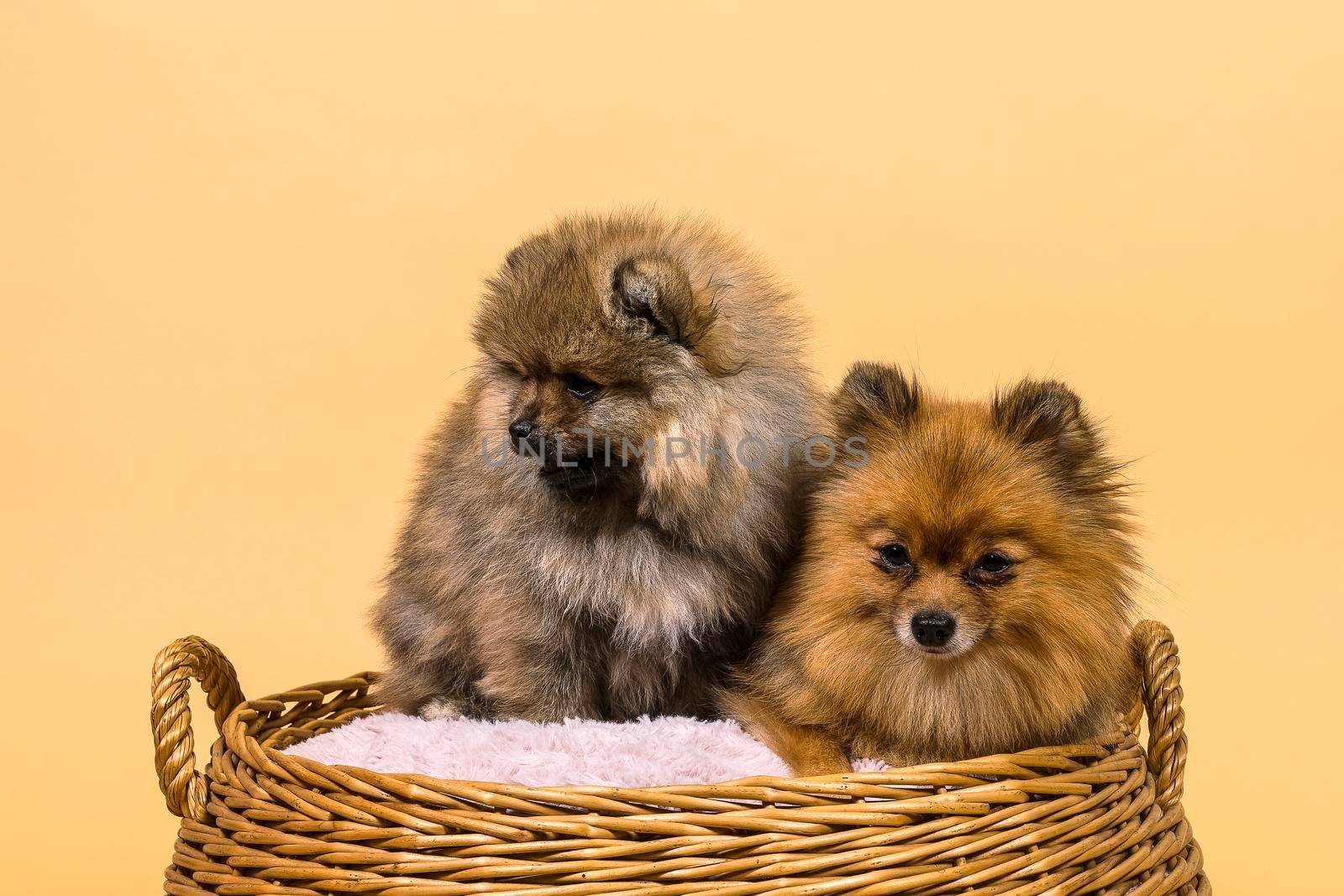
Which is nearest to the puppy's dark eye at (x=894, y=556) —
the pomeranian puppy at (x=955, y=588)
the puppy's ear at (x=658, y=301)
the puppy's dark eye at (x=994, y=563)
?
the pomeranian puppy at (x=955, y=588)

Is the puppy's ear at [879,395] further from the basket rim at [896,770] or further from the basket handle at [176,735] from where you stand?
the basket handle at [176,735]

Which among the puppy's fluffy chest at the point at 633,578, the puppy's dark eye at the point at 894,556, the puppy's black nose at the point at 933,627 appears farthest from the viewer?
the puppy's fluffy chest at the point at 633,578

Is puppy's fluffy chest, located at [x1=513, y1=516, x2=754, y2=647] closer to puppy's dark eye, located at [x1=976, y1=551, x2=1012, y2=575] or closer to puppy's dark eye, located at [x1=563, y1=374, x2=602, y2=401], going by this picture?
puppy's dark eye, located at [x1=563, y1=374, x2=602, y2=401]

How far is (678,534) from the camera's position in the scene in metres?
2.93

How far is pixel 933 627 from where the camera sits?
97.6 inches

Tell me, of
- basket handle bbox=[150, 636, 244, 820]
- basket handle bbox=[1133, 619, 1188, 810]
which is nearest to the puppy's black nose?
basket handle bbox=[1133, 619, 1188, 810]

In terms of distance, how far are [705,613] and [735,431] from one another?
0.47m

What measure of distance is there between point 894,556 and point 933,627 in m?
0.23

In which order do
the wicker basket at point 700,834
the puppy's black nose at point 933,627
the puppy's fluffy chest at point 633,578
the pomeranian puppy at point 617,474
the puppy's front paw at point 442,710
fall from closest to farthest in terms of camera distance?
the wicker basket at point 700,834 → the puppy's black nose at point 933,627 → the pomeranian puppy at point 617,474 → the puppy's fluffy chest at point 633,578 → the puppy's front paw at point 442,710

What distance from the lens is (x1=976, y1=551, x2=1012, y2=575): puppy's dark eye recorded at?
8.41ft

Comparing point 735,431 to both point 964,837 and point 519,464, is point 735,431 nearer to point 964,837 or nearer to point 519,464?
point 519,464

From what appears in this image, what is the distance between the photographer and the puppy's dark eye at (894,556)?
263 centimetres

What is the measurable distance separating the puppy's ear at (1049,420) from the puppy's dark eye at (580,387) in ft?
3.01

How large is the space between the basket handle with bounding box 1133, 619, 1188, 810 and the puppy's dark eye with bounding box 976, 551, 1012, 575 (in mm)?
578
